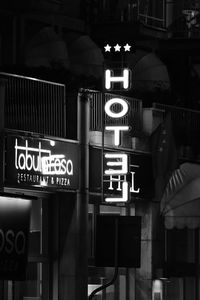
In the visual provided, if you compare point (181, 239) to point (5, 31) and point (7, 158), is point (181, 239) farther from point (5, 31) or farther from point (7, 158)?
point (7, 158)

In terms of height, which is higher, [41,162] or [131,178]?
[131,178]

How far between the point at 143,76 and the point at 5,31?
4063 millimetres

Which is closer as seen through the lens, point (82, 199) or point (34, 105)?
point (34, 105)

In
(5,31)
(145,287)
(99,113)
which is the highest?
(5,31)

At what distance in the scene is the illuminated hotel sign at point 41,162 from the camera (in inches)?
1362

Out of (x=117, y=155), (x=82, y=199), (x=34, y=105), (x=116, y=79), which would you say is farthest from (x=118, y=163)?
(x=34, y=105)

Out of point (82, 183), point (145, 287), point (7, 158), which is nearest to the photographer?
point (7, 158)

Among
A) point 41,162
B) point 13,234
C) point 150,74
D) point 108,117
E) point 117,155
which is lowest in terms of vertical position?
point 13,234

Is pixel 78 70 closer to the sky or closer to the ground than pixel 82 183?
closer to the sky

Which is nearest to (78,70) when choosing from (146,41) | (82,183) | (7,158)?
(146,41)

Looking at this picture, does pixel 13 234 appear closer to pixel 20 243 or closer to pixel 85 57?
pixel 20 243

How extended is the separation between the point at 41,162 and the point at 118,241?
2.99 m

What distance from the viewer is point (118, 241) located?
111ft

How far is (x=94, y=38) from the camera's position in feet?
158
